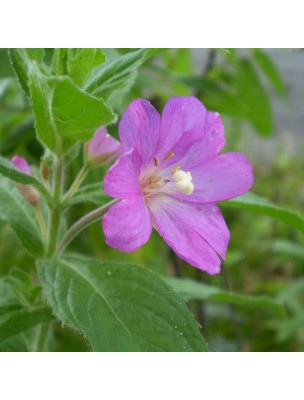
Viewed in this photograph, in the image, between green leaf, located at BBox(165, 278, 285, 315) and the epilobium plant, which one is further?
green leaf, located at BBox(165, 278, 285, 315)

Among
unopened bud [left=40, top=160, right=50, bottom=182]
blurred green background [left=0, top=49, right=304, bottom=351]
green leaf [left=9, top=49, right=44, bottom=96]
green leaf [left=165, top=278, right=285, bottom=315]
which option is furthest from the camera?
blurred green background [left=0, top=49, right=304, bottom=351]

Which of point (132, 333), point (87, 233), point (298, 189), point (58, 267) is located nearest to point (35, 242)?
point (58, 267)

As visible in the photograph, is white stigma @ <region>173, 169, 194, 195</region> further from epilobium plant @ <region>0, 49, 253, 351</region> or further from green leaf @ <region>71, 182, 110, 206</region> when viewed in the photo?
green leaf @ <region>71, 182, 110, 206</region>

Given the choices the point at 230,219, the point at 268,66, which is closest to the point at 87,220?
the point at 268,66

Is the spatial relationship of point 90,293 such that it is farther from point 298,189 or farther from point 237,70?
point 298,189

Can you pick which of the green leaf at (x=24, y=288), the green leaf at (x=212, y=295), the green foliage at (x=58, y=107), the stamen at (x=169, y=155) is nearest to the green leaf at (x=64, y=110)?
the green foliage at (x=58, y=107)

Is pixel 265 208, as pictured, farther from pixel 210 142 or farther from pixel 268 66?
pixel 268 66

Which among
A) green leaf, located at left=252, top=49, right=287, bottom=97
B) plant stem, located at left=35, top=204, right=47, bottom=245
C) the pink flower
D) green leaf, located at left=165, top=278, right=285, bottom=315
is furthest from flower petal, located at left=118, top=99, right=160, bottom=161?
green leaf, located at left=252, top=49, right=287, bottom=97

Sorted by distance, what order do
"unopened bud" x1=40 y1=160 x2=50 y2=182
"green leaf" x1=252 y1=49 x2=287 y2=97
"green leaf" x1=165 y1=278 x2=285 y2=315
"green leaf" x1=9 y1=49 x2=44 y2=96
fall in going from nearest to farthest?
"green leaf" x1=9 y1=49 x2=44 y2=96
"unopened bud" x1=40 y1=160 x2=50 y2=182
"green leaf" x1=165 y1=278 x2=285 y2=315
"green leaf" x1=252 y1=49 x2=287 y2=97
